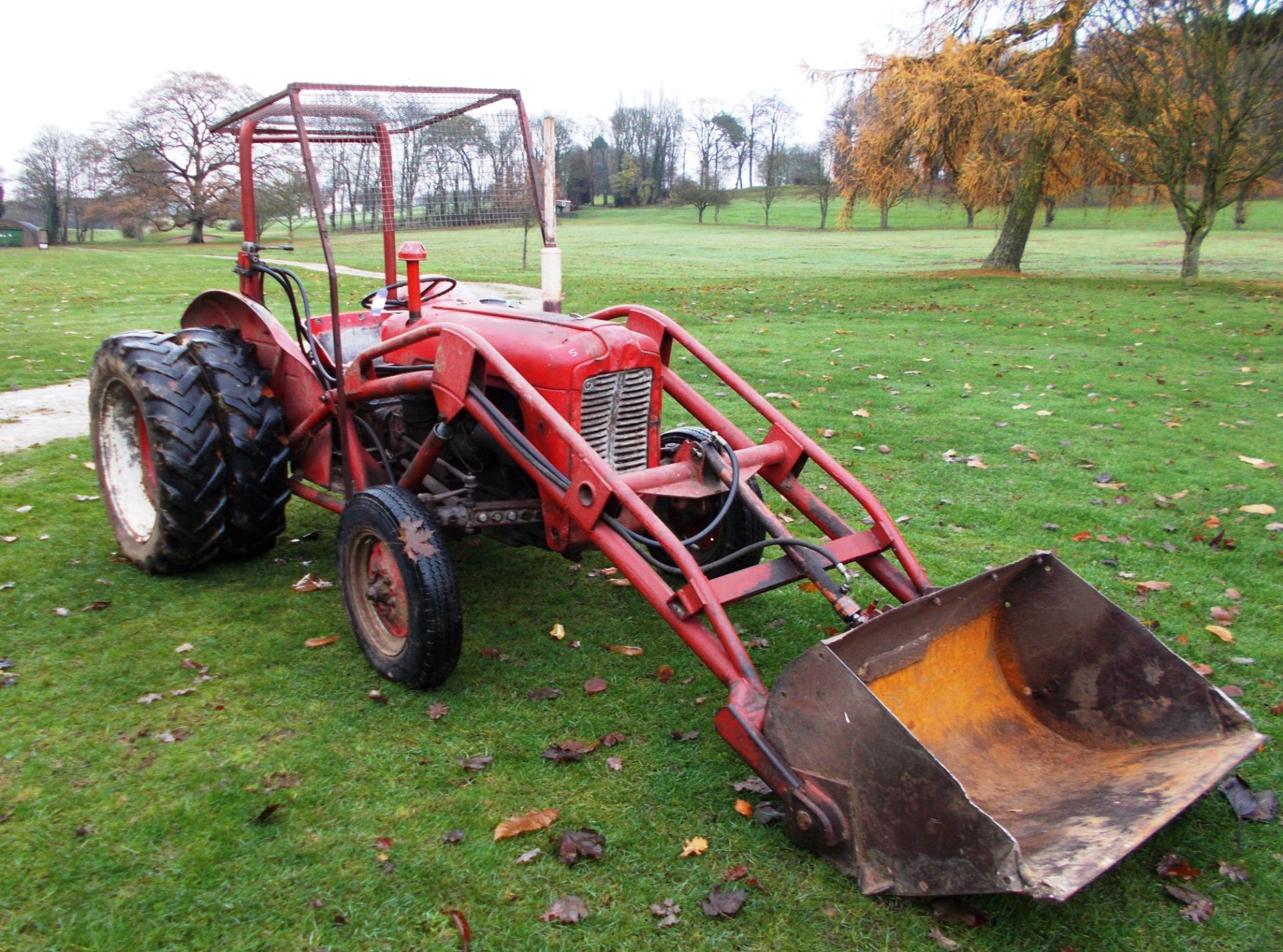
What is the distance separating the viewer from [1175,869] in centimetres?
273

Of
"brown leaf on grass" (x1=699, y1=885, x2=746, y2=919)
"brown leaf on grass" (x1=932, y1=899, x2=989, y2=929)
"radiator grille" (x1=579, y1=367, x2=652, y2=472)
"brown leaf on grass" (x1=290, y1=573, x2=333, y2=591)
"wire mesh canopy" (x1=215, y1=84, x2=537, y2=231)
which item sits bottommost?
"brown leaf on grass" (x1=699, y1=885, x2=746, y2=919)

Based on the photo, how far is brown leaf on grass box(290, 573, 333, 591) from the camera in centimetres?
462

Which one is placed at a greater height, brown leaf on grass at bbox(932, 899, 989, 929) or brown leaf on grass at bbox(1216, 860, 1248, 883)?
brown leaf on grass at bbox(1216, 860, 1248, 883)

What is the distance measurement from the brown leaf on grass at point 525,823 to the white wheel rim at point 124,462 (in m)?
3.10

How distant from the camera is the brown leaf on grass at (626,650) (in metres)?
4.08

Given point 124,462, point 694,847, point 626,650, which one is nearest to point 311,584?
point 124,462

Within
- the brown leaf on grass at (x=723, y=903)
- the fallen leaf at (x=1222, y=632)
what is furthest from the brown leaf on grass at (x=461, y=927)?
the fallen leaf at (x=1222, y=632)

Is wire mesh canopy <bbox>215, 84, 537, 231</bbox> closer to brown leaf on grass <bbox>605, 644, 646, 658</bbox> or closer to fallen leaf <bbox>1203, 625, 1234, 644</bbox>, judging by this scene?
brown leaf on grass <bbox>605, 644, 646, 658</bbox>

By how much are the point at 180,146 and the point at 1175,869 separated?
53076 mm

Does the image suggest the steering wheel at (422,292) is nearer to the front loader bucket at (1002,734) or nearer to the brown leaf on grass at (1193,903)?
the front loader bucket at (1002,734)

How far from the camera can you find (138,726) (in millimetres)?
3412

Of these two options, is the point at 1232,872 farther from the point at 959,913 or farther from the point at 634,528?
the point at 634,528

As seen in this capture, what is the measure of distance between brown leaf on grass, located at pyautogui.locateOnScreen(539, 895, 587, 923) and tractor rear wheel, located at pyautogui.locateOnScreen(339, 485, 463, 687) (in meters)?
1.16

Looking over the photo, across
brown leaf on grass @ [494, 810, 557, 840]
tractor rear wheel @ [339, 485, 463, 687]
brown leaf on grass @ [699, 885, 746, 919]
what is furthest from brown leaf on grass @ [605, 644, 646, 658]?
brown leaf on grass @ [699, 885, 746, 919]
